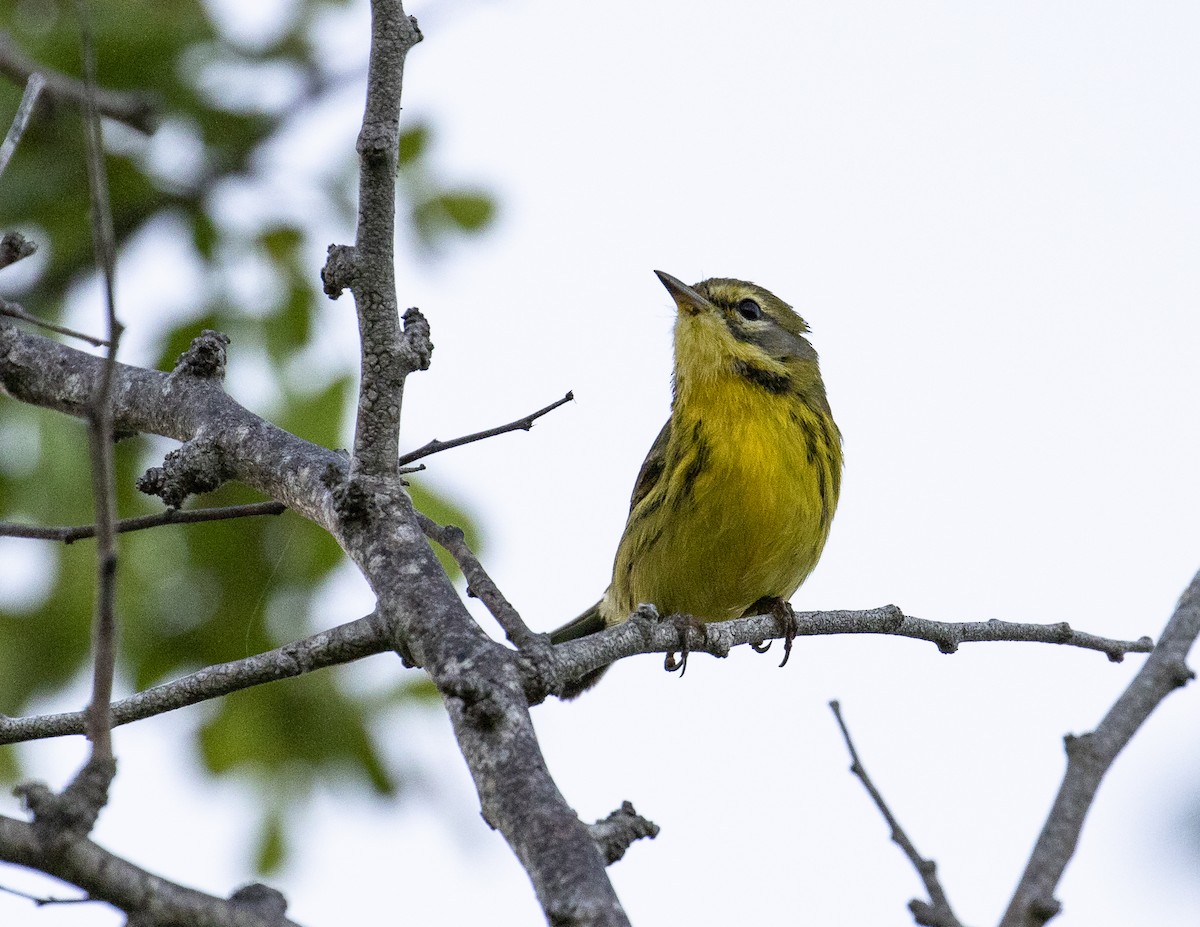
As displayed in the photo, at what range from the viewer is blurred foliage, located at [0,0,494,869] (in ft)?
14.4

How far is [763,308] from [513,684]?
5139mm

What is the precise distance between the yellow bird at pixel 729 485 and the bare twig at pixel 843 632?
1596mm

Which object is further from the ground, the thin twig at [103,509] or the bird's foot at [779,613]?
the bird's foot at [779,613]

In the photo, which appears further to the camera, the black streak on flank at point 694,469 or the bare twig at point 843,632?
the black streak on flank at point 694,469

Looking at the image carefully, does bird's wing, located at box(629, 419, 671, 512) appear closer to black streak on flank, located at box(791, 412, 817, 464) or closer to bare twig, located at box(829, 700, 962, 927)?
black streak on flank, located at box(791, 412, 817, 464)

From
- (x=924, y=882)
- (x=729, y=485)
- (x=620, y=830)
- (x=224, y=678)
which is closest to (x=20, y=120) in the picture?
(x=224, y=678)

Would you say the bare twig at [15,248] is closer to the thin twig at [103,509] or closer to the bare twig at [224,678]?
the bare twig at [224,678]

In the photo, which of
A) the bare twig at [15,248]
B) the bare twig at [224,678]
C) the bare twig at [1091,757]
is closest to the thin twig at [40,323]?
the bare twig at [15,248]

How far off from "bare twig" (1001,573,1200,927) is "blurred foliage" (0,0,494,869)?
2.84 meters

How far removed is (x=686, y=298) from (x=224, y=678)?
15.0ft

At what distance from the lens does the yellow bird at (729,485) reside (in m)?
5.93

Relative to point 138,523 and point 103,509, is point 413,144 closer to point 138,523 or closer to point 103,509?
point 138,523

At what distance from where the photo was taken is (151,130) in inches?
90.8

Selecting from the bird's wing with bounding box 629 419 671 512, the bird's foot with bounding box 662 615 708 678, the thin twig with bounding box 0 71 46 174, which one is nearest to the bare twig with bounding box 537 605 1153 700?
the bird's foot with bounding box 662 615 708 678
